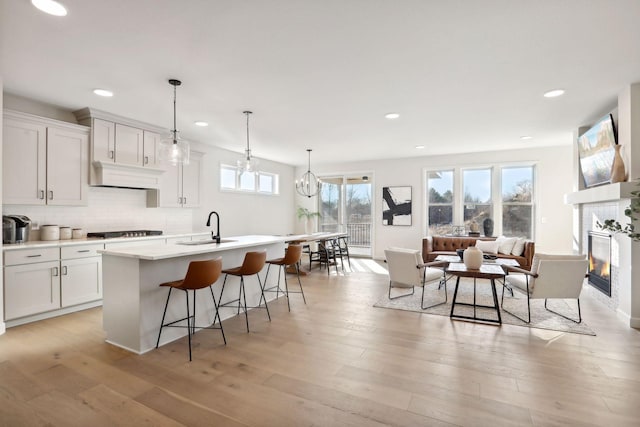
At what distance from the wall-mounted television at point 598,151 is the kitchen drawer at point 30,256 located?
6826mm

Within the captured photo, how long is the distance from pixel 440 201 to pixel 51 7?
7553 mm

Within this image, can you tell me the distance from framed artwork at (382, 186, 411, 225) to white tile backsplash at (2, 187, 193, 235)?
478 cm

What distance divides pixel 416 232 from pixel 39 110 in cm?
742

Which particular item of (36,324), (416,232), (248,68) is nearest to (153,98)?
(248,68)

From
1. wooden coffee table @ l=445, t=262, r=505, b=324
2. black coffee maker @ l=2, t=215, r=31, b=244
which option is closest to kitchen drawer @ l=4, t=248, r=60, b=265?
black coffee maker @ l=2, t=215, r=31, b=244

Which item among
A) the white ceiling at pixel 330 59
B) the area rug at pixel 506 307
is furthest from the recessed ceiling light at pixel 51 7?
the area rug at pixel 506 307

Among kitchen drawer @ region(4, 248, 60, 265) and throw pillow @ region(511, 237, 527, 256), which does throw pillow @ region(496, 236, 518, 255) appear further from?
kitchen drawer @ region(4, 248, 60, 265)

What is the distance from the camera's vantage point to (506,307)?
4312mm

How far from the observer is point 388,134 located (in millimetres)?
5762

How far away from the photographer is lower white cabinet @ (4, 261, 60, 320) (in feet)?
11.4

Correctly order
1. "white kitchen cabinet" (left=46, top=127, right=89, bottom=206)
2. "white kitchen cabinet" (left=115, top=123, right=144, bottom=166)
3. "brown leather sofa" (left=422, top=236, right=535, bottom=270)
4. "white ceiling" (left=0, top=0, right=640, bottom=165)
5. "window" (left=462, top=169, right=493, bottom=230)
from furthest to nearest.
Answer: "window" (left=462, top=169, right=493, bottom=230)
"brown leather sofa" (left=422, top=236, right=535, bottom=270)
"white kitchen cabinet" (left=115, top=123, right=144, bottom=166)
"white kitchen cabinet" (left=46, top=127, right=89, bottom=206)
"white ceiling" (left=0, top=0, right=640, bottom=165)

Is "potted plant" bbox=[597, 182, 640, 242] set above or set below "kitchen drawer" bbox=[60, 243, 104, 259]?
above

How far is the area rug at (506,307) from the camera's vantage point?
3.62 metres

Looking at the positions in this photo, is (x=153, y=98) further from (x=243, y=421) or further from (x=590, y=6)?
(x=590, y=6)
